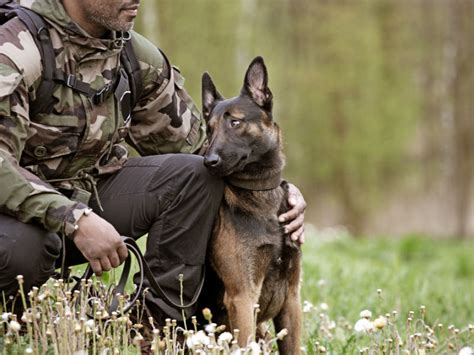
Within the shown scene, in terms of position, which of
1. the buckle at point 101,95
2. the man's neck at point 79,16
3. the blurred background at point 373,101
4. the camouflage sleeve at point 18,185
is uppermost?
the man's neck at point 79,16

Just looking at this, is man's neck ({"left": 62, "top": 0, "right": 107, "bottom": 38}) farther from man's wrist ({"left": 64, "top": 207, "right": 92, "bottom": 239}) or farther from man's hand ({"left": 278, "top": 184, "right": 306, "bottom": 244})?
man's hand ({"left": 278, "top": 184, "right": 306, "bottom": 244})

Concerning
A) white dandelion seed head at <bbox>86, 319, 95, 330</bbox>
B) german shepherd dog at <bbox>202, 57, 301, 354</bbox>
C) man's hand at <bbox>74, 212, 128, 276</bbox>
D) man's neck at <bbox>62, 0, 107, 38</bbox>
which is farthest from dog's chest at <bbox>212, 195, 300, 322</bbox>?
man's neck at <bbox>62, 0, 107, 38</bbox>

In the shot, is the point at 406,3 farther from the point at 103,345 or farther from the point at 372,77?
the point at 103,345

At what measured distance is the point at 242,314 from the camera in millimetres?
3723

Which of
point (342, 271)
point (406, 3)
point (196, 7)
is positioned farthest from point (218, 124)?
point (406, 3)

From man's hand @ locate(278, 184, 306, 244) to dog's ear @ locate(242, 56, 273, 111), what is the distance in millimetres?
493

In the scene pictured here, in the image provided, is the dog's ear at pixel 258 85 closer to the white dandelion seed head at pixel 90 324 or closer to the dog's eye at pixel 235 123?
the dog's eye at pixel 235 123

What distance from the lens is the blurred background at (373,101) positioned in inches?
832

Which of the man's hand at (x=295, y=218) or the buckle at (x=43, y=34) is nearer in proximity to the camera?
the buckle at (x=43, y=34)

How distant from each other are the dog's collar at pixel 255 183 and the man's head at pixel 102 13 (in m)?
0.89

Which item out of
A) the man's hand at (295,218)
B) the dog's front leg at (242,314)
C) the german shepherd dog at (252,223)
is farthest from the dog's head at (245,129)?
the dog's front leg at (242,314)

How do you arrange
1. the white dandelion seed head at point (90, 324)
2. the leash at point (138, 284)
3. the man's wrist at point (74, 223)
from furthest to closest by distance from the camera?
the leash at point (138, 284)
the man's wrist at point (74, 223)
the white dandelion seed head at point (90, 324)

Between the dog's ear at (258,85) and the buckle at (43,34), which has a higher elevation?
the buckle at (43,34)

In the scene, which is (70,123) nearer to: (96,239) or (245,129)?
(96,239)
